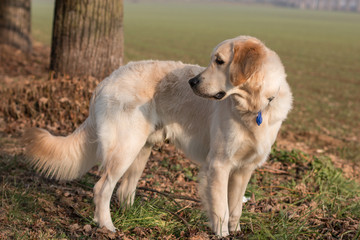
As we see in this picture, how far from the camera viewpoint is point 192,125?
13.4 ft

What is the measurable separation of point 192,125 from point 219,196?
765mm

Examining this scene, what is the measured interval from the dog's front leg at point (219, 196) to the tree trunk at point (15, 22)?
9.33 metres

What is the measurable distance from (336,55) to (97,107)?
23356mm

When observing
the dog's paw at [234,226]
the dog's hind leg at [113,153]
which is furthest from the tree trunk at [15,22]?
the dog's paw at [234,226]

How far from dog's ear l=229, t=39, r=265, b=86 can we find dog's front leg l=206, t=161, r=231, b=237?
0.74m

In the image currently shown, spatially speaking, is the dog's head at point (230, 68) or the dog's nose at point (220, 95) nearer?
the dog's head at point (230, 68)

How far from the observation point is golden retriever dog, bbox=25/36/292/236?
3.51 metres

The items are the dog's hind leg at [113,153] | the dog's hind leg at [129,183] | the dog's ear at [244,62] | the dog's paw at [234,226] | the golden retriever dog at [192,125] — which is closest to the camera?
the dog's ear at [244,62]

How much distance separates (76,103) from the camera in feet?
20.7

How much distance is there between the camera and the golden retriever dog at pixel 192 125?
351 centimetres

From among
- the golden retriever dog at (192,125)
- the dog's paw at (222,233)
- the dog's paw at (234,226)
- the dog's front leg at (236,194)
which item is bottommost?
the dog's paw at (234,226)

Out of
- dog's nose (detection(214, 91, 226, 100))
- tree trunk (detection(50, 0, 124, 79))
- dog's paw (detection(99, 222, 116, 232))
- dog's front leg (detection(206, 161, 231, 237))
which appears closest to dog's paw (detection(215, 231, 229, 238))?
dog's front leg (detection(206, 161, 231, 237))

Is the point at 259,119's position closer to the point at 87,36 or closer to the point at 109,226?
the point at 109,226

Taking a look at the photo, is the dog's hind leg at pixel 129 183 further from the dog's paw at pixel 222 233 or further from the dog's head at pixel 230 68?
the dog's head at pixel 230 68
